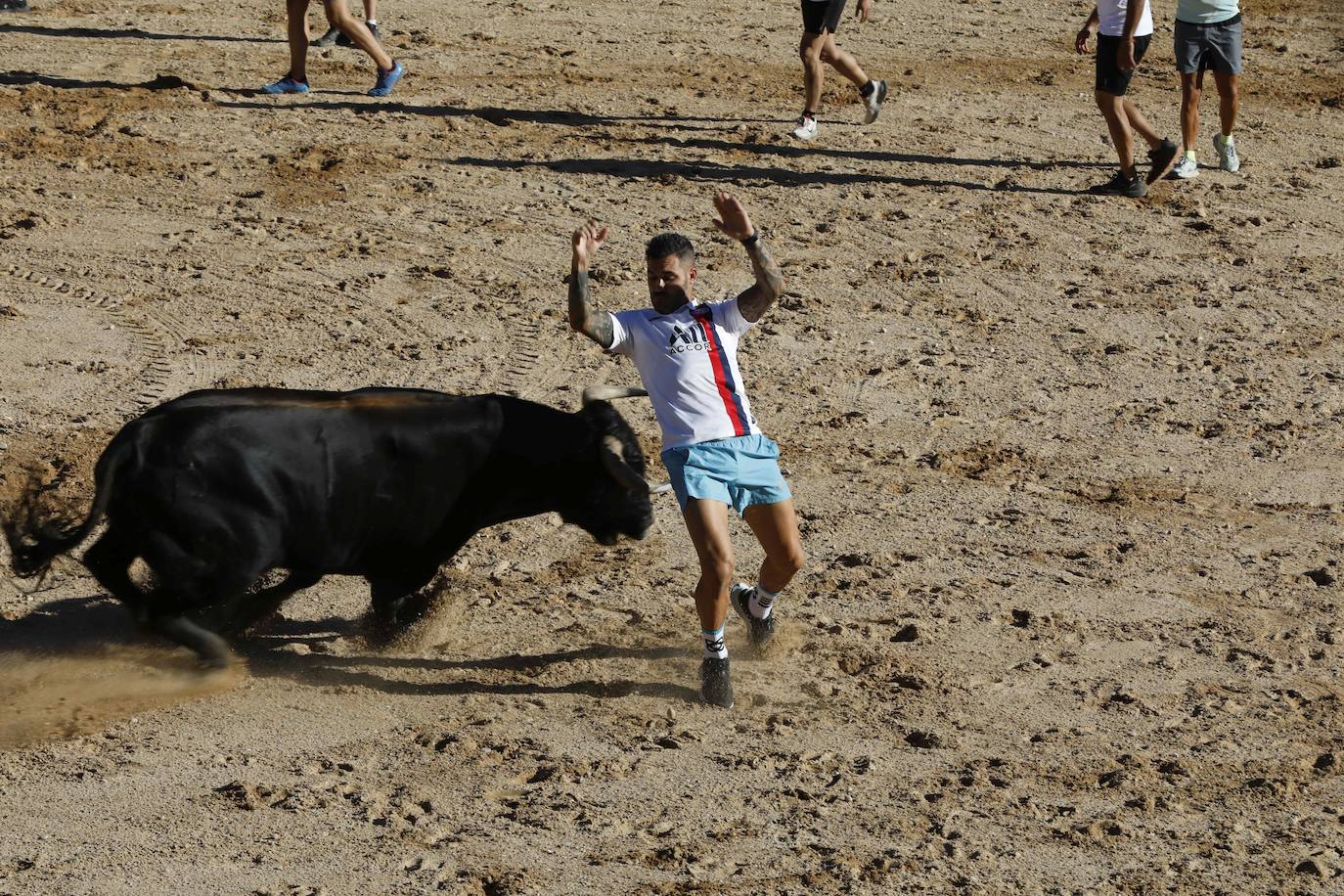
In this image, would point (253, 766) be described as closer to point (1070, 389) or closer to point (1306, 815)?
point (1306, 815)

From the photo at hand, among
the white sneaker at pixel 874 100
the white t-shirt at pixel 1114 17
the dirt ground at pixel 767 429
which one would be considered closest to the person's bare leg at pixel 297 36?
the dirt ground at pixel 767 429

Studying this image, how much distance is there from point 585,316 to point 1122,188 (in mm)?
7383

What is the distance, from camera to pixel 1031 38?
651 inches

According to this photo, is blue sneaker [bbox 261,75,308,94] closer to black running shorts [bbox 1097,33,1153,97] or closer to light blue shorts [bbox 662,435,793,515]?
black running shorts [bbox 1097,33,1153,97]

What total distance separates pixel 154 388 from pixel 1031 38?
10505 millimetres

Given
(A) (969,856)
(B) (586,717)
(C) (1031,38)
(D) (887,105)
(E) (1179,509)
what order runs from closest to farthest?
1. (A) (969,856)
2. (B) (586,717)
3. (E) (1179,509)
4. (D) (887,105)
5. (C) (1031,38)

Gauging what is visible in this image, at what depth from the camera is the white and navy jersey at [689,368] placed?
628 cm

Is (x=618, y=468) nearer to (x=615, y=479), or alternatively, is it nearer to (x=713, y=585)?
(x=615, y=479)

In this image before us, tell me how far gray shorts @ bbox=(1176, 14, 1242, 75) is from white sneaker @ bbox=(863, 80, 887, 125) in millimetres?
2315

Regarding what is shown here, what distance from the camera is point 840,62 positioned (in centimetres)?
1305

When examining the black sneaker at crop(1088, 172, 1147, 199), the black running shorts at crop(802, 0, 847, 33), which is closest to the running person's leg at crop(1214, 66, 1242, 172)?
the black sneaker at crop(1088, 172, 1147, 199)

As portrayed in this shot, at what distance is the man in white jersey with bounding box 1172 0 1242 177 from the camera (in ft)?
40.2

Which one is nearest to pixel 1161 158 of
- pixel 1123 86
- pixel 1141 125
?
pixel 1141 125

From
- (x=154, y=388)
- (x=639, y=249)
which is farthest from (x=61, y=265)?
(x=639, y=249)
